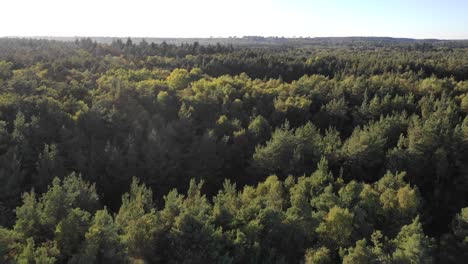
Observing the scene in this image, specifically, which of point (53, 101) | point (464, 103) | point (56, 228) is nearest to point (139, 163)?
point (53, 101)

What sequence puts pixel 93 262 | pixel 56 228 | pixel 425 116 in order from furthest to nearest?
pixel 425 116 < pixel 56 228 < pixel 93 262

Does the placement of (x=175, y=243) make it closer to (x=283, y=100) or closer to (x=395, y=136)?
(x=395, y=136)

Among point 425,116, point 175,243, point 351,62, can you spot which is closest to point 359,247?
point 175,243

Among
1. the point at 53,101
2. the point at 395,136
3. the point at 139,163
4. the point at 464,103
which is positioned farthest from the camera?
the point at 464,103

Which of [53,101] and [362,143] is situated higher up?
[53,101]

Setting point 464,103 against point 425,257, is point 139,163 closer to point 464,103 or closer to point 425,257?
point 425,257

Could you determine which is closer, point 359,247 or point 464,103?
point 359,247
